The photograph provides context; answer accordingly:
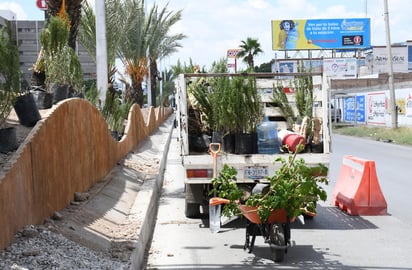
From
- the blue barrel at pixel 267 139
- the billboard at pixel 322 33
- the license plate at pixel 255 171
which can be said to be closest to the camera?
the license plate at pixel 255 171

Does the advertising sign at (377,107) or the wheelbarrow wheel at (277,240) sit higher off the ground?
the advertising sign at (377,107)

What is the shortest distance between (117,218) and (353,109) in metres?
35.8

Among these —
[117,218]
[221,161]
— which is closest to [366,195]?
[221,161]

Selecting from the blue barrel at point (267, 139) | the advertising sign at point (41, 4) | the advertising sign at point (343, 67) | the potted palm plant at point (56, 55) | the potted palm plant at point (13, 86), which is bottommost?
the blue barrel at point (267, 139)

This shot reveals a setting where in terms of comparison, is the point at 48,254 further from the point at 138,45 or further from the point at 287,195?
the point at 138,45

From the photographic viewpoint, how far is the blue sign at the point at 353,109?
3912 centimetres

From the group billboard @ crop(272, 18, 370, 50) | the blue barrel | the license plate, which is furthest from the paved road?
billboard @ crop(272, 18, 370, 50)

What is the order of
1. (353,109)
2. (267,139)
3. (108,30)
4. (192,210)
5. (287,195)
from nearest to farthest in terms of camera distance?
(287,195) < (267,139) < (192,210) < (108,30) < (353,109)

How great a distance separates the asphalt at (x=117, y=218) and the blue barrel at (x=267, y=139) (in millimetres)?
1998

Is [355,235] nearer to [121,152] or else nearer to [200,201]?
[200,201]

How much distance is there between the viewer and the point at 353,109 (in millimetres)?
41312

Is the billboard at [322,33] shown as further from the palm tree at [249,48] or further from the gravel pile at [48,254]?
the gravel pile at [48,254]

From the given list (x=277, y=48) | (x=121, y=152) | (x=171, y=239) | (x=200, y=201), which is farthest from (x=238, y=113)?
(x=277, y=48)

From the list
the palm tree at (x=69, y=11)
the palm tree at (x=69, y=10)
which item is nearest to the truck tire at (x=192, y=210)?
the palm tree at (x=69, y=11)
